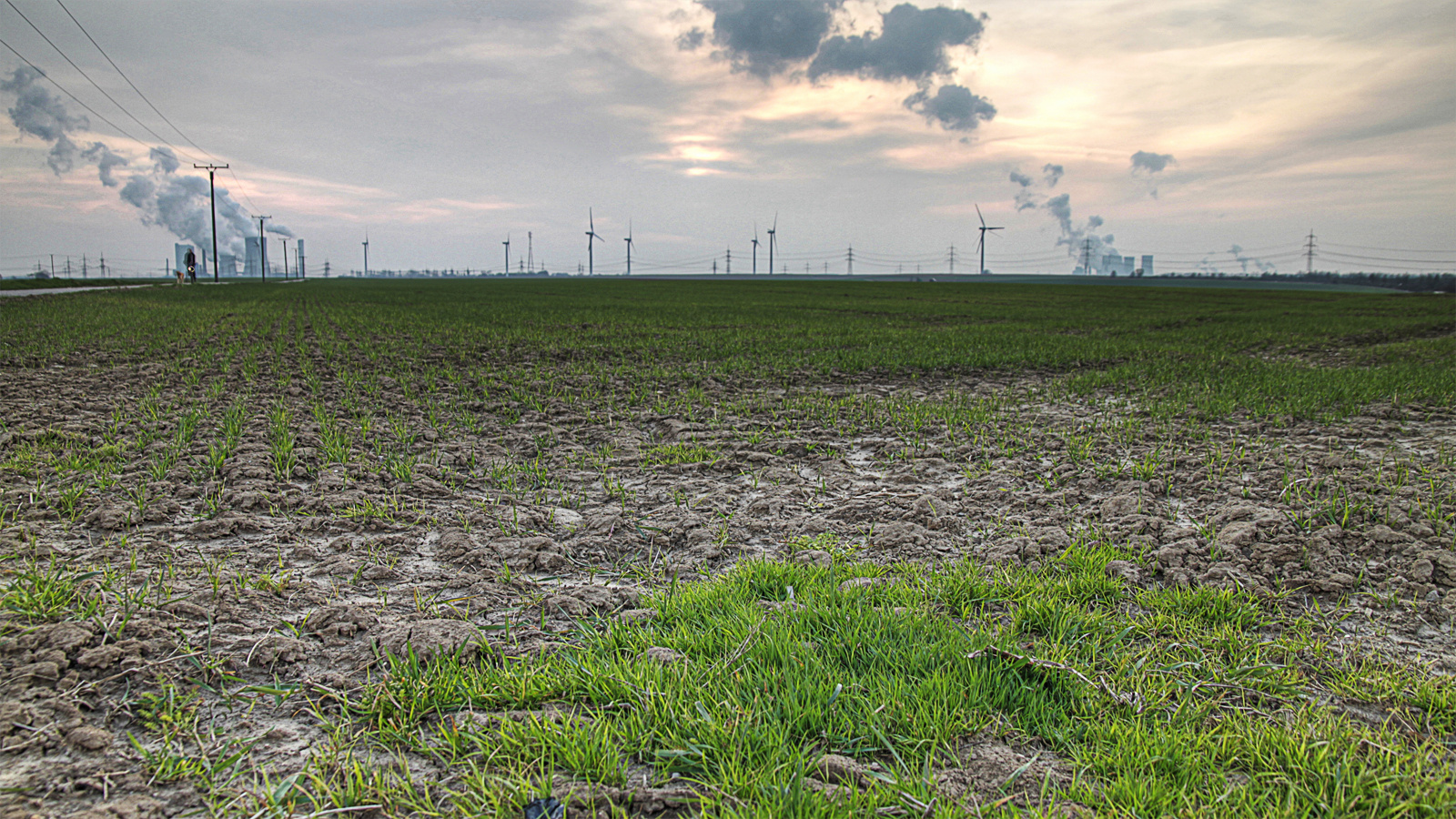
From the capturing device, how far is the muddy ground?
2.77 meters

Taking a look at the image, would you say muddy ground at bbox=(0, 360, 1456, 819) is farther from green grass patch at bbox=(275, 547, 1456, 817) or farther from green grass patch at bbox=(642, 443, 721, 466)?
green grass patch at bbox=(275, 547, 1456, 817)

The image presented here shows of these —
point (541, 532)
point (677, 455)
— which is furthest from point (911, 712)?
point (677, 455)

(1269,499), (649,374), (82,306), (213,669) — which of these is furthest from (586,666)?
(82,306)

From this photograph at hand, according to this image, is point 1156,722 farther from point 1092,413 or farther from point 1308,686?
point 1092,413

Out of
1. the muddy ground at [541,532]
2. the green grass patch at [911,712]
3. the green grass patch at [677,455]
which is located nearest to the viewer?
the green grass patch at [911,712]

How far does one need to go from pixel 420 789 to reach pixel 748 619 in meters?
1.47

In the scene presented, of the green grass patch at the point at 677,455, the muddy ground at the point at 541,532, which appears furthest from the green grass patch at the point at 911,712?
the green grass patch at the point at 677,455

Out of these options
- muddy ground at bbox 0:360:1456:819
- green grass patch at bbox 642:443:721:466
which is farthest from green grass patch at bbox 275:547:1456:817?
green grass patch at bbox 642:443:721:466

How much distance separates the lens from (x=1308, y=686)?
9.34ft

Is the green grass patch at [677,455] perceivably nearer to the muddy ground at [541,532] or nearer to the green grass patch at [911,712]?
the muddy ground at [541,532]

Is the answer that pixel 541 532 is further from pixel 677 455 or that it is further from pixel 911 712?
pixel 911 712

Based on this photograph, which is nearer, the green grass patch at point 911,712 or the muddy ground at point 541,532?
the green grass patch at point 911,712

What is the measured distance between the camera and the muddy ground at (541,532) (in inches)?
109

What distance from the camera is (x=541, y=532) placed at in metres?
4.71
